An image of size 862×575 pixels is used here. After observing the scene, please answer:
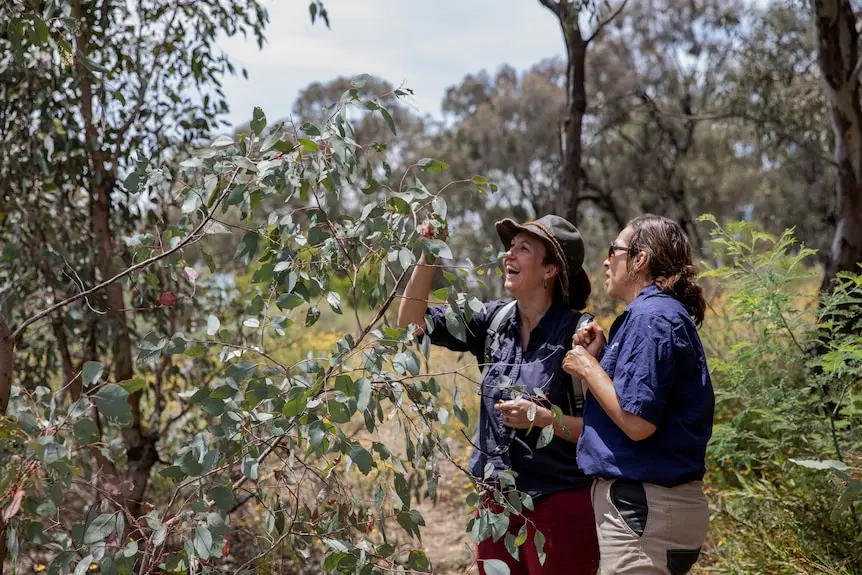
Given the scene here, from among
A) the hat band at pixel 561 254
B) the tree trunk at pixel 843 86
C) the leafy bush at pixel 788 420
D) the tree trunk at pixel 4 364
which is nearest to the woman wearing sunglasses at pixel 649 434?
the hat band at pixel 561 254

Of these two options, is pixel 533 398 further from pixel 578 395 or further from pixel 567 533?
pixel 567 533

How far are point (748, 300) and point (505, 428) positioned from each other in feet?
5.41

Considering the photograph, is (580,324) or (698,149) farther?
(698,149)

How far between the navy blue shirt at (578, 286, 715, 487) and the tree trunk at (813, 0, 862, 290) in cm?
384

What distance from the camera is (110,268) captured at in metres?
4.29

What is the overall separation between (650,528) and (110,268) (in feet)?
9.87

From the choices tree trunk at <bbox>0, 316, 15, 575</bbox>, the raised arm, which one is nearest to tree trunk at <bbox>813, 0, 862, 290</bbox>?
the raised arm

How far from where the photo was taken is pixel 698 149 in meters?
24.9

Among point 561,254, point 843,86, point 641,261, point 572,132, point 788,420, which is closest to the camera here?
point 641,261

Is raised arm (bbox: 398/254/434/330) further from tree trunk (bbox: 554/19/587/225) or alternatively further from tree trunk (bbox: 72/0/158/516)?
tree trunk (bbox: 554/19/587/225)

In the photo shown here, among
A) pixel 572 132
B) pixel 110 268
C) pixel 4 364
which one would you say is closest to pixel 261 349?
pixel 4 364

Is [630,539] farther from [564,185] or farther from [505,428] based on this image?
[564,185]

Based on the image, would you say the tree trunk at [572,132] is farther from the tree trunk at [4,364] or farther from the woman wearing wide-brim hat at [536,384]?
the tree trunk at [4,364]

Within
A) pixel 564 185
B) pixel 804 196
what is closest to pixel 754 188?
pixel 804 196
